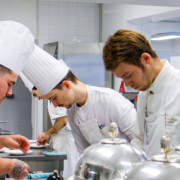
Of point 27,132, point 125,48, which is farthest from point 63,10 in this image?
point 125,48

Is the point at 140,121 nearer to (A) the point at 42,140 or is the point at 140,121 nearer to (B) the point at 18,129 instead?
(A) the point at 42,140

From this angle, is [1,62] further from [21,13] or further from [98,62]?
[21,13]

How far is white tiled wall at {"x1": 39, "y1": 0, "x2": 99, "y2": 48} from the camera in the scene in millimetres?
5148

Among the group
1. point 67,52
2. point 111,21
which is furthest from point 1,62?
point 111,21

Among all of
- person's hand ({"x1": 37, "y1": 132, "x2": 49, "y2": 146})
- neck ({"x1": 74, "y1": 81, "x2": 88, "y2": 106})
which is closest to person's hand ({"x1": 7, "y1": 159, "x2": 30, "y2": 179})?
neck ({"x1": 74, "y1": 81, "x2": 88, "y2": 106})

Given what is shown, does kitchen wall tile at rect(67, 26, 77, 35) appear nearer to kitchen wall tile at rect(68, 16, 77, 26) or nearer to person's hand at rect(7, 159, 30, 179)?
kitchen wall tile at rect(68, 16, 77, 26)

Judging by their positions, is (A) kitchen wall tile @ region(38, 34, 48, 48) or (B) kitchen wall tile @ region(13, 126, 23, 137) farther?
(B) kitchen wall tile @ region(13, 126, 23, 137)

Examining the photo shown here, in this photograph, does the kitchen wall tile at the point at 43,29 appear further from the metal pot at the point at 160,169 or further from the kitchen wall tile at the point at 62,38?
the metal pot at the point at 160,169

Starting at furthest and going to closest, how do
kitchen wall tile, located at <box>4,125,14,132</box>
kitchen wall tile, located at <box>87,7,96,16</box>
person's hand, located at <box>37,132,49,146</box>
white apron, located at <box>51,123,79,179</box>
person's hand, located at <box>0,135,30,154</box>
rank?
kitchen wall tile, located at <box>4,125,14,132</box> < kitchen wall tile, located at <box>87,7,96,16</box> < white apron, located at <box>51,123,79,179</box> < person's hand, located at <box>37,132,49,146</box> < person's hand, located at <box>0,135,30,154</box>

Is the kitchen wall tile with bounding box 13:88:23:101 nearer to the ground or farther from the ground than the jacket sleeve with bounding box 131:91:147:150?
nearer to the ground

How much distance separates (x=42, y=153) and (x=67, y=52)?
2137 mm

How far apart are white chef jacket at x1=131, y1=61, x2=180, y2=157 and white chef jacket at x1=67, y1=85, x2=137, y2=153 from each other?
0.95 feet

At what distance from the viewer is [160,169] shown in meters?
0.72

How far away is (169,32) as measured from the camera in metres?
5.77
